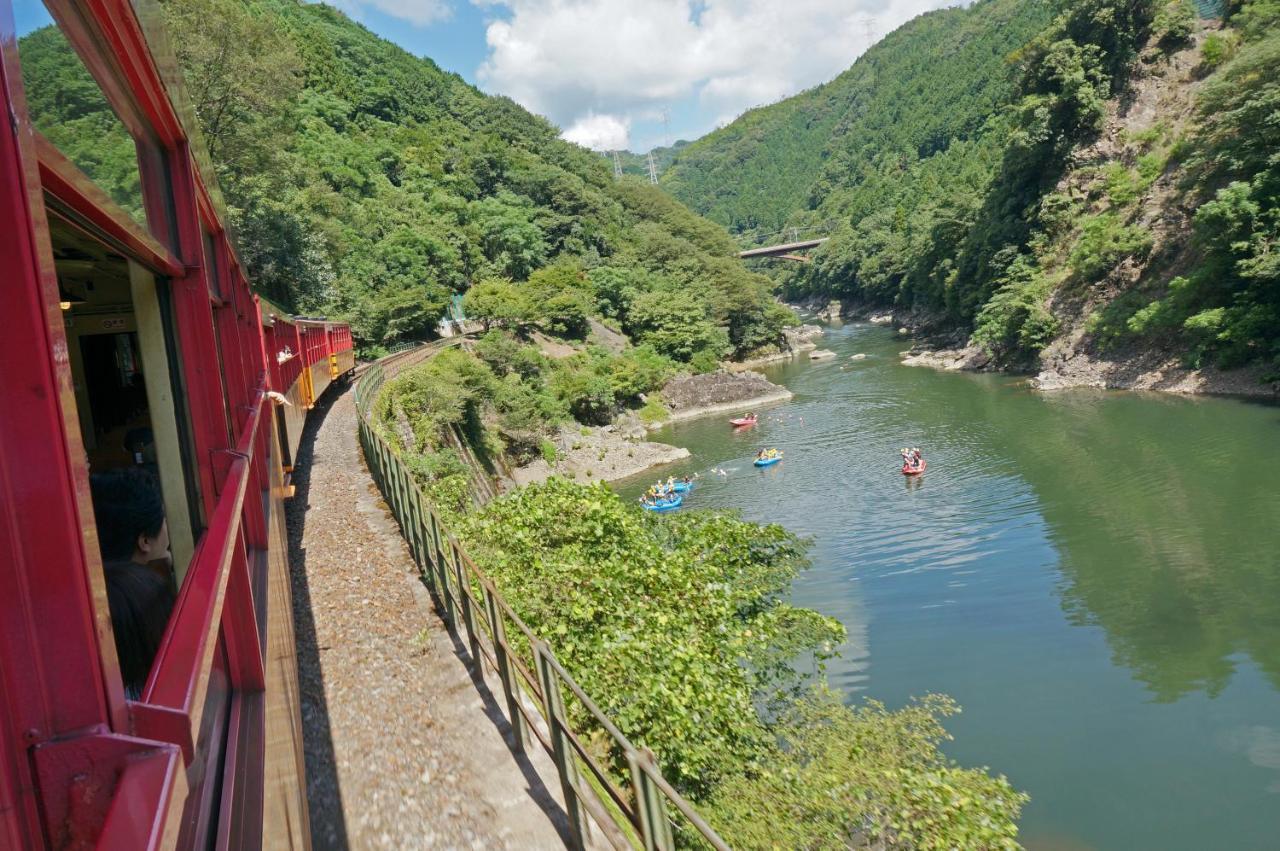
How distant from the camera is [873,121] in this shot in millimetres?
135000

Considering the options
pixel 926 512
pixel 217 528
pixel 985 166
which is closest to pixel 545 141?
pixel 985 166

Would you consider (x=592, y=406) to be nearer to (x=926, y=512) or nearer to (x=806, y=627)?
(x=926, y=512)

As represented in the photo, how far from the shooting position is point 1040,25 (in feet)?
329

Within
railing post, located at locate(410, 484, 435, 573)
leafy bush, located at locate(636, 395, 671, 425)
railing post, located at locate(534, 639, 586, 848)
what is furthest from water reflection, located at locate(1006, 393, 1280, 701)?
leafy bush, located at locate(636, 395, 671, 425)

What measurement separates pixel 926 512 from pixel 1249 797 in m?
11.9

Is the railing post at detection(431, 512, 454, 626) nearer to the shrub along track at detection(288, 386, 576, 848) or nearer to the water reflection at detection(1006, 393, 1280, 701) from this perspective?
the shrub along track at detection(288, 386, 576, 848)

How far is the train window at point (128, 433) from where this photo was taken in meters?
1.88

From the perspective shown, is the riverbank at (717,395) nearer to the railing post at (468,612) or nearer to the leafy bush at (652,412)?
the leafy bush at (652,412)

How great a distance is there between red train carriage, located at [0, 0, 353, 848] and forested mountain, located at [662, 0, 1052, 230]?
298 feet

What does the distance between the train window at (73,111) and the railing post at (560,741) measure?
3.39m

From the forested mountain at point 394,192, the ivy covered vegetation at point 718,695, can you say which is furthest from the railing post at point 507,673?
the forested mountain at point 394,192

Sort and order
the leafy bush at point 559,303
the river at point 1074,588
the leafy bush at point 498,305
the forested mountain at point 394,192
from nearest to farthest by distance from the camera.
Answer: the river at point 1074,588, the forested mountain at point 394,192, the leafy bush at point 498,305, the leafy bush at point 559,303

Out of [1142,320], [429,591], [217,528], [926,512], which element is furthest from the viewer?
[1142,320]

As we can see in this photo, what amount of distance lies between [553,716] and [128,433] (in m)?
2.94
